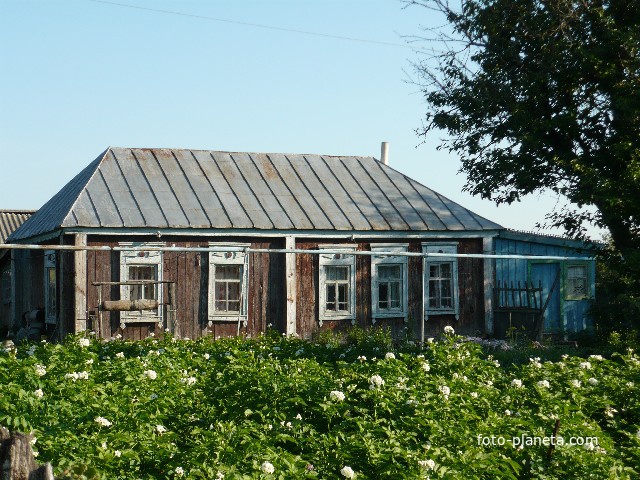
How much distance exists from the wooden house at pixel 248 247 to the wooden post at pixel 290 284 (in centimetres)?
2

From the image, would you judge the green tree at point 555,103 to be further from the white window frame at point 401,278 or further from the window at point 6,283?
the window at point 6,283

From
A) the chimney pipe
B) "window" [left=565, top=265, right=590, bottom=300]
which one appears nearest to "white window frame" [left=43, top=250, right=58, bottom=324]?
the chimney pipe

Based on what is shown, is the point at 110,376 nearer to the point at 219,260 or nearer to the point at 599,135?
the point at 219,260

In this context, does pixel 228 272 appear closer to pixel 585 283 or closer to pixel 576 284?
pixel 576 284

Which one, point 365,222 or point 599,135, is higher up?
point 599,135

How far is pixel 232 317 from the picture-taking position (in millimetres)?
19281

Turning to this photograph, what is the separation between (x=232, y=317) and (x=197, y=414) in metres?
12.3

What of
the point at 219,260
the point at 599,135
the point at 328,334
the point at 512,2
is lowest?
the point at 328,334

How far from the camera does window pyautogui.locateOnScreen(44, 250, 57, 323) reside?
19938mm

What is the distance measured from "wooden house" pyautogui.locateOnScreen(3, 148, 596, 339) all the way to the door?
1.73 m

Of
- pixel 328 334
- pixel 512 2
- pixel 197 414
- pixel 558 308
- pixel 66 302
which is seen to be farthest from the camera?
pixel 558 308

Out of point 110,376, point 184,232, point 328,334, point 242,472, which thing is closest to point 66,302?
point 184,232

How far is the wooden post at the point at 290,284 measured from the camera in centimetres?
1962

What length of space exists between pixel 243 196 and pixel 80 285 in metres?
4.41
